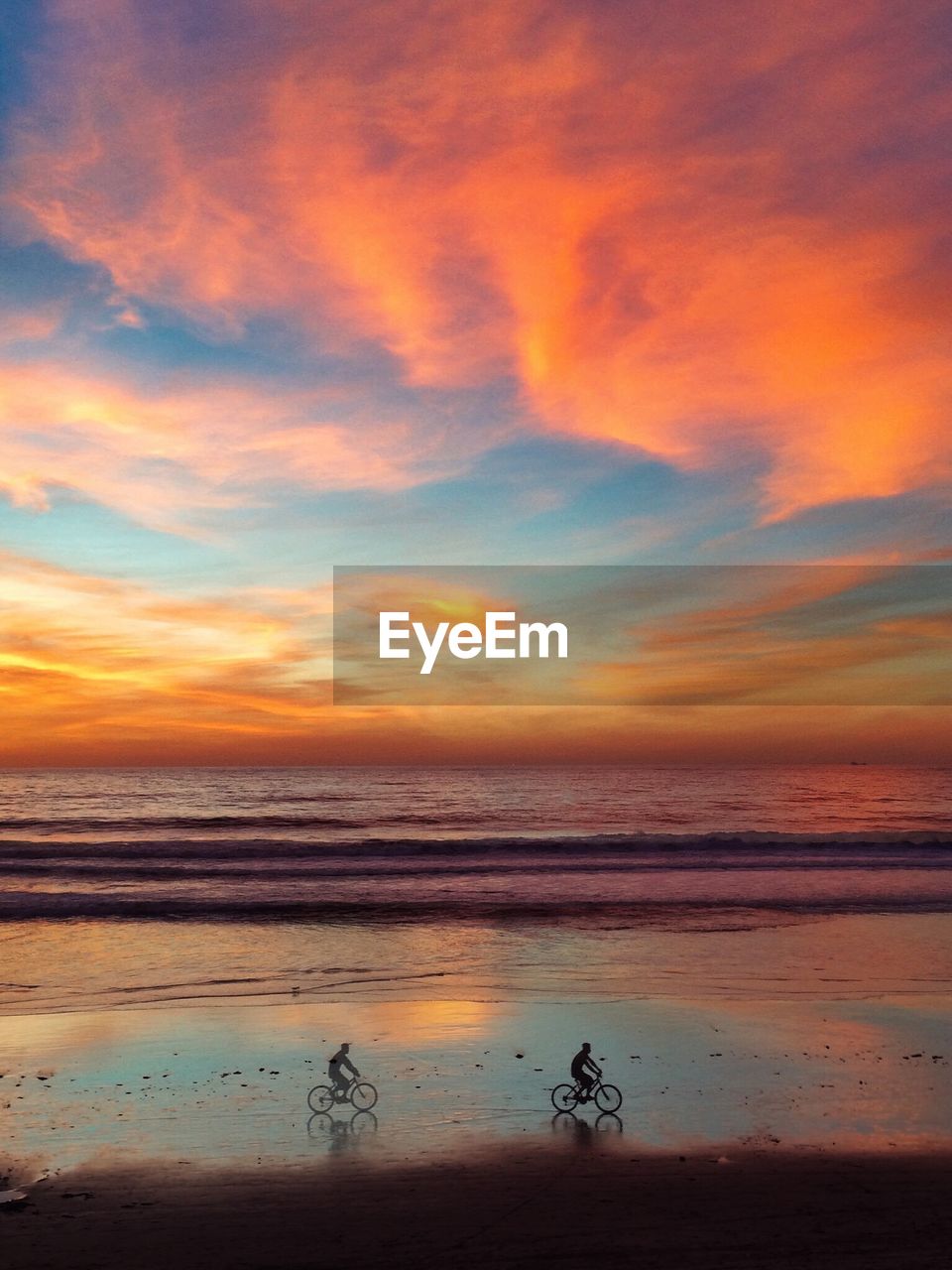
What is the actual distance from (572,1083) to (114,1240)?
6.29 metres

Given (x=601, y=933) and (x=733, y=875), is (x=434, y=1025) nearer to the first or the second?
(x=601, y=933)

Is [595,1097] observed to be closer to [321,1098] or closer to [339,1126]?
[339,1126]

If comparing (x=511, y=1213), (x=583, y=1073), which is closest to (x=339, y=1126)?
(x=511, y=1213)

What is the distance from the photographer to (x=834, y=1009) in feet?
54.1

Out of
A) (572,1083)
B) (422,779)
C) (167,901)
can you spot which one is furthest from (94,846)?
(422,779)

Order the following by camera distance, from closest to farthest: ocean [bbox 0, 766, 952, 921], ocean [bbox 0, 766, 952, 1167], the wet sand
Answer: the wet sand → ocean [bbox 0, 766, 952, 1167] → ocean [bbox 0, 766, 952, 921]

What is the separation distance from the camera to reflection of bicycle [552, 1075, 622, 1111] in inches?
464

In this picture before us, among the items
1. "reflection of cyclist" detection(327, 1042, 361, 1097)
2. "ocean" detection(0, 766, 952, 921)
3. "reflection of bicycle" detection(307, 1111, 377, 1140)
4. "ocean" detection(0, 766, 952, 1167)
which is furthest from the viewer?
"ocean" detection(0, 766, 952, 921)

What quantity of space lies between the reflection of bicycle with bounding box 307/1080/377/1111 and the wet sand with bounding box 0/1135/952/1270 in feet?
4.56

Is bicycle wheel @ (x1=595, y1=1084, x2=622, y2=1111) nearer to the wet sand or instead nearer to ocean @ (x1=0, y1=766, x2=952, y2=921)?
the wet sand

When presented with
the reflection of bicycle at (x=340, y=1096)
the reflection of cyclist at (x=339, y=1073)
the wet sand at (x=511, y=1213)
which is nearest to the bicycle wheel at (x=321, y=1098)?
the reflection of bicycle at (x=340, y=1096)

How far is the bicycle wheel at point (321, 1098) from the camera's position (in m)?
11.7

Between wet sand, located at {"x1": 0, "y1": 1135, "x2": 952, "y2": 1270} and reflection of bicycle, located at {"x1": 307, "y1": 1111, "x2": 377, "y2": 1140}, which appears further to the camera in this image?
reflection of bicycle, located at {"x1": 307, "y1": 1111, "x2": 377, "y2": 1140}

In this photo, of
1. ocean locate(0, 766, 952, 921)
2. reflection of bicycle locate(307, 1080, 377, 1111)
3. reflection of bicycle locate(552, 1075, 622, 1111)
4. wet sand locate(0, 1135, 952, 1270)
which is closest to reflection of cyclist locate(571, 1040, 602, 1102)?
reflection of bicycle locate(552, 1075, 622, 1111)
